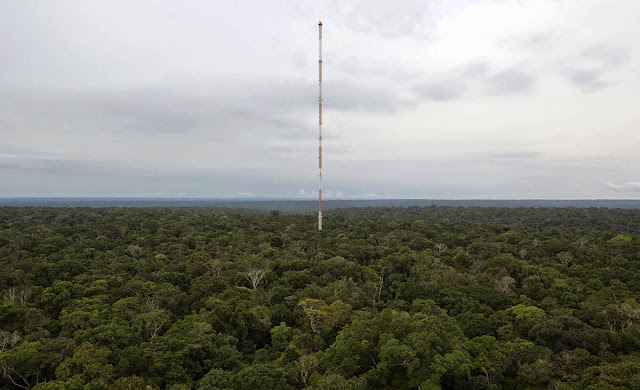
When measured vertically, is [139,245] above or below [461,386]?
above

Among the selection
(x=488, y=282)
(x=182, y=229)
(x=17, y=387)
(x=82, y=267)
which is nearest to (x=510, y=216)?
(x=488, y=282)

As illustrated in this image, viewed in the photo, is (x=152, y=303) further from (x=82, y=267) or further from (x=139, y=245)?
(x=139, y=245)

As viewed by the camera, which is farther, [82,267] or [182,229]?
[182,229]

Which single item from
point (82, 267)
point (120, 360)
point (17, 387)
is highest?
point (82, 267)

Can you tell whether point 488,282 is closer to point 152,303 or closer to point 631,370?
point 631,370

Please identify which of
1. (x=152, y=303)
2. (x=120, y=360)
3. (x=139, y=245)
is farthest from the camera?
(x=139, y=245)

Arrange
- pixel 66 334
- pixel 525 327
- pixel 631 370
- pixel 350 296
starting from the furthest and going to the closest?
pixel 350 296 < pixel 525 327 < pixel 66 334 < pixel 631 370
